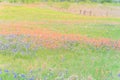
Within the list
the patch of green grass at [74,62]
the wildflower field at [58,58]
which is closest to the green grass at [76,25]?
the wildflower field at [58,58]

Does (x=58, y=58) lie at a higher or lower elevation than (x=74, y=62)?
lower

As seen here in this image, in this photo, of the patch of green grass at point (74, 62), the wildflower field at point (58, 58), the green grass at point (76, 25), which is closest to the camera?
the wildflower field at point (58, 58)

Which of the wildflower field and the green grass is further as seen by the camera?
the green grass

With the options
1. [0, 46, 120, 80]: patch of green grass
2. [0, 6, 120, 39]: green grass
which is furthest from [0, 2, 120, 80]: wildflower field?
[0, 6, 120, 39]: green grass

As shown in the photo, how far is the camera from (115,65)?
11070 mm

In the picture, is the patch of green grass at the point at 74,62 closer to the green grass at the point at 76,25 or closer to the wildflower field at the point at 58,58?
the wildflower field at the point at 58,58

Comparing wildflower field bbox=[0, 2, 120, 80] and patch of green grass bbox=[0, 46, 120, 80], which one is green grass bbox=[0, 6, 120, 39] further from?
patch of green grass bbox=[0, 46, 120, 80]

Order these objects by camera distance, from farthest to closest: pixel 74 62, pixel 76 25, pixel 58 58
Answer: pixel 76 25
pixel 58 58
pixel 74 62

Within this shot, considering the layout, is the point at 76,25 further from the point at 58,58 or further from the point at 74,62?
the point at 74,62

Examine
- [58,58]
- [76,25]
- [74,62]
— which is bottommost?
[76,25]

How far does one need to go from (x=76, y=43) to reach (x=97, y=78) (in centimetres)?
867

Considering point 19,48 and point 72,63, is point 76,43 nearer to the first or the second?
point 19,48

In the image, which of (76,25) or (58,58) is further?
(76,25)

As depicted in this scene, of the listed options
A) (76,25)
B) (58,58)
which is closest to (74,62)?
(58,58)
